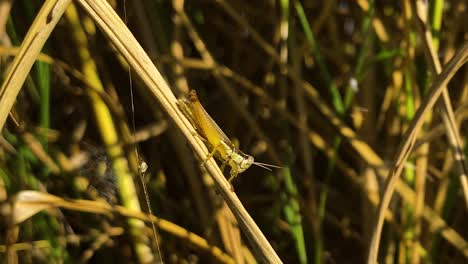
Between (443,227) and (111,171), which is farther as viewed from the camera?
(443,227)

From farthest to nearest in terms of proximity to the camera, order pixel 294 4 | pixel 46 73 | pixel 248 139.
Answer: pixel 248 139
pixel 294 4
pixel 46 73

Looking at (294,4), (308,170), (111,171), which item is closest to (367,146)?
(308,170)

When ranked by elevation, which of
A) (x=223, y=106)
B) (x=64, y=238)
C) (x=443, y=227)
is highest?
(x=223, y=106)

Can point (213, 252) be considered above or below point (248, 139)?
below

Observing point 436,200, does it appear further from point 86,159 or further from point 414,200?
point 86,159

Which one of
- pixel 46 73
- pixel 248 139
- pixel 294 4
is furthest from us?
pixel 248 139

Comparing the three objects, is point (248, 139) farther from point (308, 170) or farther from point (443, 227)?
point (443, 227)

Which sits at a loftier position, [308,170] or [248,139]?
[248,139]

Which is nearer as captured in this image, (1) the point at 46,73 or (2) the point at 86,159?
(1) the point at 46,73

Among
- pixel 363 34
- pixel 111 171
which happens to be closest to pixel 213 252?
pixel 111 171
